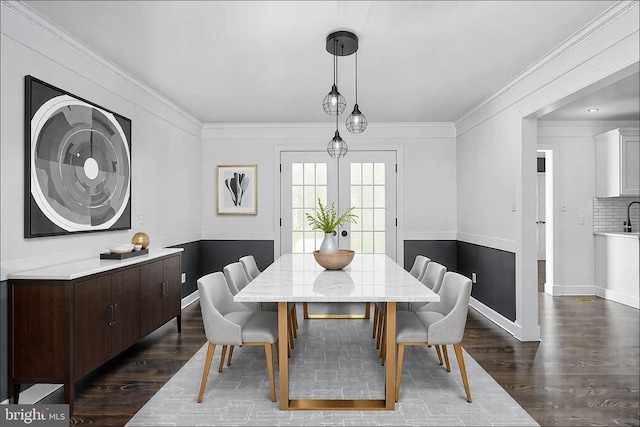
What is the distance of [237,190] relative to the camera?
19.6 feet

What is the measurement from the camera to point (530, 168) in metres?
3.99

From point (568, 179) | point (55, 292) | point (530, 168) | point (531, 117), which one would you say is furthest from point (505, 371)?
point (568, 179)

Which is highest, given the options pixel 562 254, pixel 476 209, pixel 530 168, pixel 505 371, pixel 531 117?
pixel 531 117

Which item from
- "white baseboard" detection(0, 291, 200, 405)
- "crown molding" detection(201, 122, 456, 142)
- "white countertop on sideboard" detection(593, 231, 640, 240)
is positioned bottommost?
"white baseboard" detection(0, 291, 200, 405)

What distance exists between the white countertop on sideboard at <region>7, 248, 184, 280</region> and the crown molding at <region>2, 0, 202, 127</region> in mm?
1560

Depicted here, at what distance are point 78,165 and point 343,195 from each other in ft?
11.7

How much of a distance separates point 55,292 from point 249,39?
2.09 m

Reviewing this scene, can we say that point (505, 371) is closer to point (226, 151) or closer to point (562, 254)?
point (562, 254)

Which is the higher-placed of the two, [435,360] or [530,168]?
Result: [530,168]

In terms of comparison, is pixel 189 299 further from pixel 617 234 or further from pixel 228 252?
pixel 617 234

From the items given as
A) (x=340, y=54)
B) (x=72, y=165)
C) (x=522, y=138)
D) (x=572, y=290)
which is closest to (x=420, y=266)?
(x=522, y=138)

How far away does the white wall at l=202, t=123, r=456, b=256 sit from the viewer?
5.94m

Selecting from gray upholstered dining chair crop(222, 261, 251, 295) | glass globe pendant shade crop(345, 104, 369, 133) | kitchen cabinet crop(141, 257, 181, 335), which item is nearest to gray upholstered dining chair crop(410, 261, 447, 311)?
glass globe pendant shade crop(345, 104, 369, 133)

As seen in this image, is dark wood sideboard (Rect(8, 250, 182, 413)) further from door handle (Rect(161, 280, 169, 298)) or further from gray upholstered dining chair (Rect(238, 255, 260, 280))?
gray upholstered dining chair (Rect(238, 255, 260, 280))
